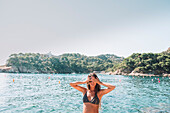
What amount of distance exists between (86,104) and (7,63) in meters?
191

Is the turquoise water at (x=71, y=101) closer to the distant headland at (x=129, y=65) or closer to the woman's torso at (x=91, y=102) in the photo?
the woman's torso at (x=91, y=102)

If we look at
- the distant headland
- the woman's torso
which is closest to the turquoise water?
the woman's torso

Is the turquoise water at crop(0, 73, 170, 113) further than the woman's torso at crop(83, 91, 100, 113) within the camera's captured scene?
Yes

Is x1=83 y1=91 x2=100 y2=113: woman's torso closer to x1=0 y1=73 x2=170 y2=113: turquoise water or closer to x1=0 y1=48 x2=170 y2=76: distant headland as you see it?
x1=0 y1=73 x2=170 y2=113: turquoise water

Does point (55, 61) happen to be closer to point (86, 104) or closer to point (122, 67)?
point (122, 67)

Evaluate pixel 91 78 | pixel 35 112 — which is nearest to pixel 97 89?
pixel 91 78

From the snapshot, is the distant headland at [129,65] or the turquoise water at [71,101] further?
the distant headland at [129,65]

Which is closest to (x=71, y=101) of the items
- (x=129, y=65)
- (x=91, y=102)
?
Result: (x=91, y=102)

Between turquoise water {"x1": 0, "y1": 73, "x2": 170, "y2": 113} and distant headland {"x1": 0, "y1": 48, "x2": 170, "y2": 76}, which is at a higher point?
distant headland {"x1": 0, "y1": 48, "x2": 170, "y2": 76}

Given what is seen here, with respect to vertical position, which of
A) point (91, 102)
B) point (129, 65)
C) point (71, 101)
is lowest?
point (71, 101)

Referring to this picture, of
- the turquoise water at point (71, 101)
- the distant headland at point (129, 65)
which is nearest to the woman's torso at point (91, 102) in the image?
the turquoise water at point (71, 101)

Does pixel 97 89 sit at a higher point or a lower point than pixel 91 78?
lower

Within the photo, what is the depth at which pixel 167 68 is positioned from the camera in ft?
351

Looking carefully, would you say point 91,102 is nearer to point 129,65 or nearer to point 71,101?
point 71,101
